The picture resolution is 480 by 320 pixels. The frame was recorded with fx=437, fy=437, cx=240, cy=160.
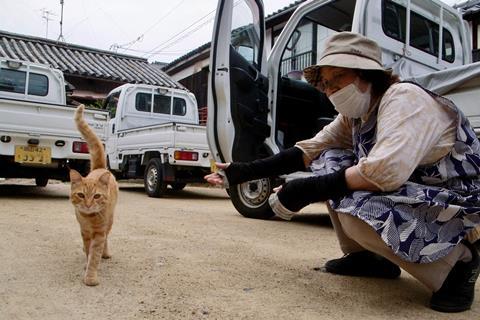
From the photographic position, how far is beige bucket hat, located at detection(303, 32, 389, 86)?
189cm

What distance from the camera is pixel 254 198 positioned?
4746 mm

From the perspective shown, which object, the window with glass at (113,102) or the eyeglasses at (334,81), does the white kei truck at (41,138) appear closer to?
the window with glass at (113,102)

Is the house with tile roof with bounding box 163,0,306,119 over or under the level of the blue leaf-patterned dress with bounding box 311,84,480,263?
over

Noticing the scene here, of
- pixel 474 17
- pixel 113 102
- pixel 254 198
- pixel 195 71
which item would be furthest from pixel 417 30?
pixel 195 71

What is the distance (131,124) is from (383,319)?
7324mm

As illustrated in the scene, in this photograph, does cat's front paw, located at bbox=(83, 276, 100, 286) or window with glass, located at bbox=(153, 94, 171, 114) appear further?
window with glass, located at bbox=(153, 94, 171, 114)

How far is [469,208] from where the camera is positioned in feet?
5.80

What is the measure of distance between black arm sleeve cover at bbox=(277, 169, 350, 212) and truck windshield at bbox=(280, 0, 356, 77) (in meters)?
3.05

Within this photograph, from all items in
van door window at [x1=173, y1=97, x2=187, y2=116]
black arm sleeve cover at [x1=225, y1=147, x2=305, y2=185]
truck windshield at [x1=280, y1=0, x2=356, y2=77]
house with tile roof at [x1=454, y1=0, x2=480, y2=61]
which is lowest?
black arm sleeve cover at [x1=225, y1=147, x2=305, y2=185]

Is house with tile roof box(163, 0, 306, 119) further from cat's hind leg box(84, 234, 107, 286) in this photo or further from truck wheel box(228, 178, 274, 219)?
cat's hind leg box(84, 234, 107, 286)

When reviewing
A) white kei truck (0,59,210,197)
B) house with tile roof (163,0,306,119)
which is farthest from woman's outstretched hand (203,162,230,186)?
house with tile roof (163,0,306,119)

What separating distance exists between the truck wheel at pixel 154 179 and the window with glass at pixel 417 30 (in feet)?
13.8

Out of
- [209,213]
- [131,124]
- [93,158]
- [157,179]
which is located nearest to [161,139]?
[157,179]

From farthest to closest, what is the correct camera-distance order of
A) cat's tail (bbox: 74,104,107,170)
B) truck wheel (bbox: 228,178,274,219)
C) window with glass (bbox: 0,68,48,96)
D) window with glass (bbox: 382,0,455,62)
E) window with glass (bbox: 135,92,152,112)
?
window with glass (bbox: 135,92,152,112)
window with glass (bbox: 0,68,48,96)
truck wheel (bbox: 228,178,274,219)
window with glass (bbox: 382,0,455,62)
cat's tail (bbox: 74,104,107,170)
